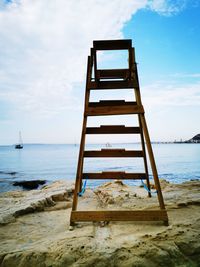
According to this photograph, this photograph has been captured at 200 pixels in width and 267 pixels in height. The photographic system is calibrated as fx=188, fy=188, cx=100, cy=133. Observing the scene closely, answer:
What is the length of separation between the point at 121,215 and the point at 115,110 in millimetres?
1673

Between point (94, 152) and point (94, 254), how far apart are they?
187cm

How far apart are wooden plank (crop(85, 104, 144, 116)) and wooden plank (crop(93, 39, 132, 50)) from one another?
3.60 feet

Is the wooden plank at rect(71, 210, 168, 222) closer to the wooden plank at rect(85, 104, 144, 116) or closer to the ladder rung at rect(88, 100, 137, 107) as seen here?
the wooden plank at rect(85, 104, 144, 116)

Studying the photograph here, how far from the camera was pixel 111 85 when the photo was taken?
3.41m

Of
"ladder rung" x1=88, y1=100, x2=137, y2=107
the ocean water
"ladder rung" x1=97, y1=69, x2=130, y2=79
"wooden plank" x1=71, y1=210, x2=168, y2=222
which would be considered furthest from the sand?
the ocean water

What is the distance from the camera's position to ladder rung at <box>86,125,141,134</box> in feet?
11.7

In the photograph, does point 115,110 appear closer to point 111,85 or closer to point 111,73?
point 111,85

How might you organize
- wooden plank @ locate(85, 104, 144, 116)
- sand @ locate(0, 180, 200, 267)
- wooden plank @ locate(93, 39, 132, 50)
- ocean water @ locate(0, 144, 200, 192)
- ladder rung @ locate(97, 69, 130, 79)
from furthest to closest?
ocean water @ locate(0, 144, 200, 192)
ladder rung @ locate(97, 69, 130, 79)
wooden plank @ locate(93, 39, 132, 50)
wooden plank @ locate(85, 104, 144, 116)
sand @ locate(0, 180, 200, 267)

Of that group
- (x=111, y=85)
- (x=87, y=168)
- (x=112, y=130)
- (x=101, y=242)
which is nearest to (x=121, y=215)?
(x=101, y=242)

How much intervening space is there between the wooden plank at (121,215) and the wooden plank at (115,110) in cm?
157

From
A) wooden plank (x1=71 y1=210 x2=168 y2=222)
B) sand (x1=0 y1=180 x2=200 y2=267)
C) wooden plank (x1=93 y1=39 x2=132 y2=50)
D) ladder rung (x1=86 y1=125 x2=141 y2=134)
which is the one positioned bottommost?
sand (x1=0 y1=180 x2=200 y2=267)

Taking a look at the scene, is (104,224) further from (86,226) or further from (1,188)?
(1,188)

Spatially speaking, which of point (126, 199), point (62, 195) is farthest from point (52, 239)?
point (62, 195)

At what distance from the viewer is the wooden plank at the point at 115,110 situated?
3191 millimetres
